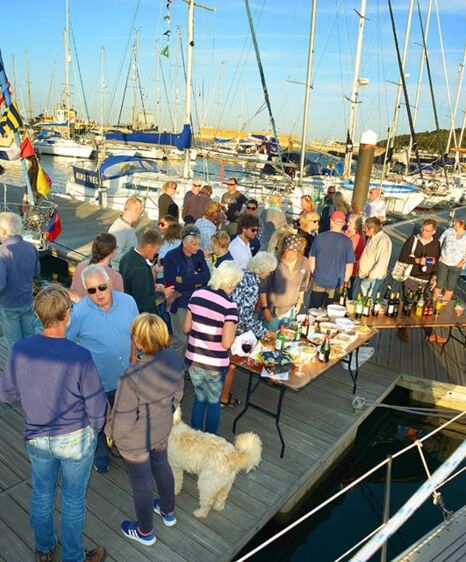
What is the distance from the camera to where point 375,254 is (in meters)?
5.93

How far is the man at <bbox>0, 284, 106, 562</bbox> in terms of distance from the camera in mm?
2195

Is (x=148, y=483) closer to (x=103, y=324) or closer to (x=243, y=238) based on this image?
(x=103, y=324)

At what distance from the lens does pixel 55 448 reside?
7.66 ft

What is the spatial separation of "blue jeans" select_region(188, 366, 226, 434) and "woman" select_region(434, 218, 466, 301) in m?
4.05

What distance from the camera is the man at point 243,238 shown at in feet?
16.8

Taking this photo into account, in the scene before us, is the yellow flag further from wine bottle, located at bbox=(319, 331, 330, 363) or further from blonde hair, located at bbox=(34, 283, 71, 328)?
blonde hair, located at bbox=(34, 283, 71, 328)

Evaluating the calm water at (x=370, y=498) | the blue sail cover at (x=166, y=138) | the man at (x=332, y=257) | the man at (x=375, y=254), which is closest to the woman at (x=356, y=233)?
the man at (x=375, y=254)

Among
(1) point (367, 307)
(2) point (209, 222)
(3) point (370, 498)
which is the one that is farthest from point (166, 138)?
(3) point (370, 498)

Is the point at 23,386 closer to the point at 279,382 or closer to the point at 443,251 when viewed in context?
the point at 279,382

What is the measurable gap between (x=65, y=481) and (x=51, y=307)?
103 centimetres

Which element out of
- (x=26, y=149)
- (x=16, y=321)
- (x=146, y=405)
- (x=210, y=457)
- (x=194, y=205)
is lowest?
(x=210, y=457)

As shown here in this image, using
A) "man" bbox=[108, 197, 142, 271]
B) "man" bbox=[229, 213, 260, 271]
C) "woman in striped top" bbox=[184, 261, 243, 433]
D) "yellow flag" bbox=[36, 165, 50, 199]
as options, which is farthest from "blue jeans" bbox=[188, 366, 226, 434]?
"yellow flag" bbox=[36, 165, 50, 199]

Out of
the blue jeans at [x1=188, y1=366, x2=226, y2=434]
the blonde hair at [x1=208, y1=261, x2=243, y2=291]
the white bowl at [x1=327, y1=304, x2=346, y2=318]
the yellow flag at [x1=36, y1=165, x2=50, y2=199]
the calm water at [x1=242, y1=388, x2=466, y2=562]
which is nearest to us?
the blonde hair at [x1=208, y1=261, x2=243, y2=291]

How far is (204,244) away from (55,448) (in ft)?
15.3
